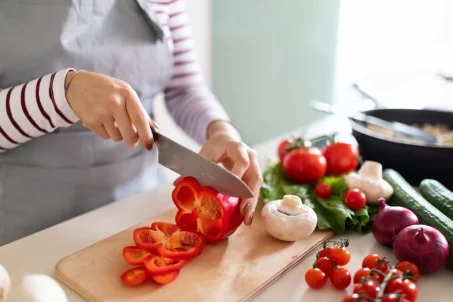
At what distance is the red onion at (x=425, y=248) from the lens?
73 centimetres

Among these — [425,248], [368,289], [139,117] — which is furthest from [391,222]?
[139,117]

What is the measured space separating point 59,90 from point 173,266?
33cm

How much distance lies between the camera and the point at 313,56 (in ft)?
6.12

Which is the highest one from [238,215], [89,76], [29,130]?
[89,76]

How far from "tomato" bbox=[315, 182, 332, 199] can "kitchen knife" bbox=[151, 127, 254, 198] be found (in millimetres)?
187

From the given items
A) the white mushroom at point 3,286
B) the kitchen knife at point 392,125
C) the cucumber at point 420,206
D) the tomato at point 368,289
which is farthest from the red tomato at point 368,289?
the kitchen knife at point 392,125

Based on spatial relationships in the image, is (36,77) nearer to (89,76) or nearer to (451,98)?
(89,76)

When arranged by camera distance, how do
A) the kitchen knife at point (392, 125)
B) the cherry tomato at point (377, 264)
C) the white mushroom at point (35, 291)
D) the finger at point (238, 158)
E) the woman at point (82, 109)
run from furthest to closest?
the kitchen knife at point (392, 125) → the finger at point (238, 158) → the woman at point (82, 109) → the cherry tomato at point (377, 264) → the white mushroom at point (35, 291)

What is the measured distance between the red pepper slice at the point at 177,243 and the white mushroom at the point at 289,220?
12 cm

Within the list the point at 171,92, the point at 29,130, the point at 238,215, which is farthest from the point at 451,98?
the point at 29,130

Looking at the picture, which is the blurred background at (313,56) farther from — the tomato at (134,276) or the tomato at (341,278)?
the tomato at (134,276)

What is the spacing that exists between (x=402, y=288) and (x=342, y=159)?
17.1 inches

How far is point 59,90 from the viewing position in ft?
2.64

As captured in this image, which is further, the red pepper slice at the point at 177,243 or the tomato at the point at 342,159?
the tomato at the point at 342,159
